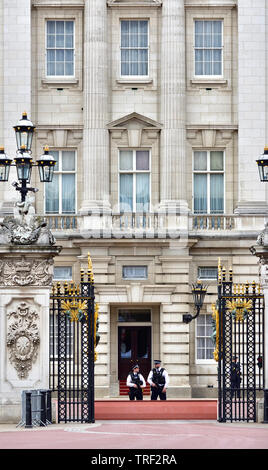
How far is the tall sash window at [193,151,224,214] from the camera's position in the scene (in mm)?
53438

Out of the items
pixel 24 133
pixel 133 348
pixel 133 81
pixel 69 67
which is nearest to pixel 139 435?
pixel 24 133

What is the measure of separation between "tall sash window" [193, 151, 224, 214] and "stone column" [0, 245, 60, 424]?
19832 mm

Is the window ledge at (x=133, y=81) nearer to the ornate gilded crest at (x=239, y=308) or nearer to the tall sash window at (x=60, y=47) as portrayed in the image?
the tall sash window at (x=60, y=47)

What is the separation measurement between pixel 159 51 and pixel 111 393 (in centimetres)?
1244

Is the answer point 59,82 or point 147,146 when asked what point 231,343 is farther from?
point 59,82

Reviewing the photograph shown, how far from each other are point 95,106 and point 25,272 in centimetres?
1947

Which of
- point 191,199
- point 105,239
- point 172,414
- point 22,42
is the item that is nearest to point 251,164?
point 191,199

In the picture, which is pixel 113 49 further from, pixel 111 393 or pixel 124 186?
pixel 111 393

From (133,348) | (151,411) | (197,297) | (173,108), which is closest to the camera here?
(151,411)

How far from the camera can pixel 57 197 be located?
53438 mm

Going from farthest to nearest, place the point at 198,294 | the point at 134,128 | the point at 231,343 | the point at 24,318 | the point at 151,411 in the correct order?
the point at 134,128 < the point at 198,294 < the point at 151,411 < the point at 231,343 < the point at 24,318

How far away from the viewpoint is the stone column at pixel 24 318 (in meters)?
34.0

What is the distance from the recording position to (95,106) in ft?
173

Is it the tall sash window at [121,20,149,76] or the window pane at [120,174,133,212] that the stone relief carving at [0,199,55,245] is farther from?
the tall sash window at [121,20,149,76]
